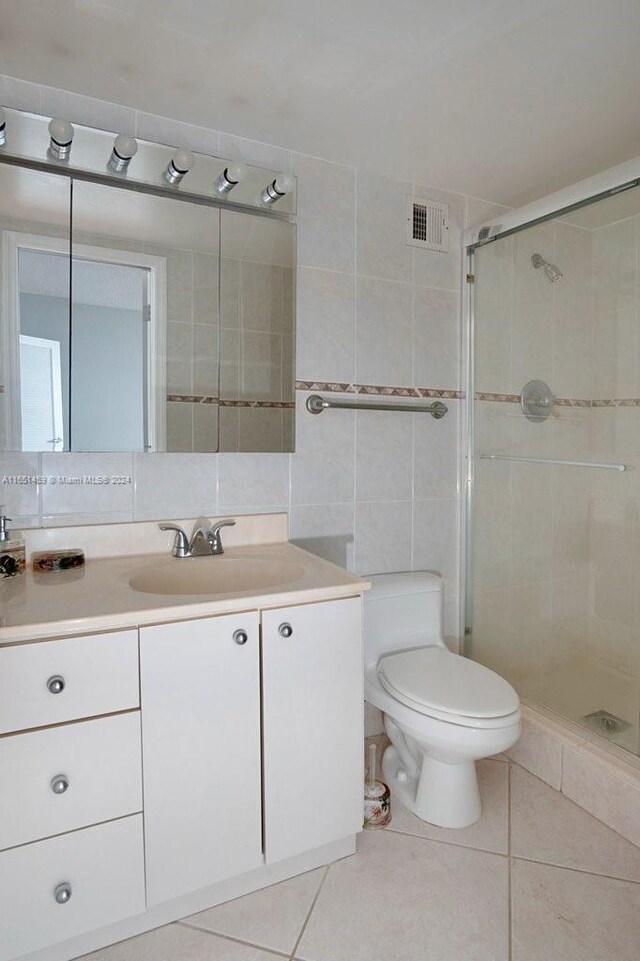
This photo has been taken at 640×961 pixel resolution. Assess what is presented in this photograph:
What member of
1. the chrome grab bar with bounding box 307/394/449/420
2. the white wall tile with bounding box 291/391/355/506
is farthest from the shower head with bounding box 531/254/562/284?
the white wall tile with bounding box 291/391/355/506

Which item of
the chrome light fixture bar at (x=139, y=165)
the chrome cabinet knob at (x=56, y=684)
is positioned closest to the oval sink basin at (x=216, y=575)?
the chrome cabinet knob at (x=56, y=684)

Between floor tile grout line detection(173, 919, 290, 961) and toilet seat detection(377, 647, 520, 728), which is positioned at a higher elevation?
toilet seat detection(377, 647, 520, 728)

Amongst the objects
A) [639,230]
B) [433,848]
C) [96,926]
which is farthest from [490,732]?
[639,230]

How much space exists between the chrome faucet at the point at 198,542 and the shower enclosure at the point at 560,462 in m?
1.09

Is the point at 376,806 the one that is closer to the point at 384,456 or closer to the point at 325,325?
the point at 384,456

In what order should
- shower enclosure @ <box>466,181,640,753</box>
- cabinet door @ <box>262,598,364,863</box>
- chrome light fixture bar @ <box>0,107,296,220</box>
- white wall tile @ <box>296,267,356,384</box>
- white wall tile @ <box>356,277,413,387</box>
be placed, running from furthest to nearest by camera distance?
1. white wall tile @ <box>356,277,413,387</box>
2. white wall tile @ <box>296,267,356,384</box>
3. shower enclosure @ <box>466,181,640,753</box>
4. chrome light fixture bar @ <box>0,107,296,220</box>
5. cabinet door @ <box>262,598,364,863</box>

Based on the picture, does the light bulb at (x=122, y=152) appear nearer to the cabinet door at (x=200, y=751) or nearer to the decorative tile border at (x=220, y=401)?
the decorative tile border at (x=220, y=401)

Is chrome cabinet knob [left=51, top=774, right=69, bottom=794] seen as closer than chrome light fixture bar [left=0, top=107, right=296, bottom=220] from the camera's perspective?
Yes

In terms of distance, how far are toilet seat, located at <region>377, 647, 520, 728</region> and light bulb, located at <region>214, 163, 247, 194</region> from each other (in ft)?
5.17

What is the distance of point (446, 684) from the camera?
1.65 metres

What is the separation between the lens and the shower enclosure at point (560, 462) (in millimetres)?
1782

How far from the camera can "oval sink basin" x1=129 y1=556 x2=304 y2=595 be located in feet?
5.04

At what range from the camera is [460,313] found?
223cm

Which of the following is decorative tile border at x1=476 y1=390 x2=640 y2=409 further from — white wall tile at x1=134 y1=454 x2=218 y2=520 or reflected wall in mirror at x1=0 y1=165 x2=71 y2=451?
reflected wall in mirror at x1=0 y1=165 x2=71 y2=451
